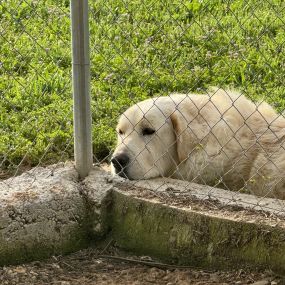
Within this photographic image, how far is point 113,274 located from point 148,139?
1269 millimetres

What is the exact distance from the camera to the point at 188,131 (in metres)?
5.90

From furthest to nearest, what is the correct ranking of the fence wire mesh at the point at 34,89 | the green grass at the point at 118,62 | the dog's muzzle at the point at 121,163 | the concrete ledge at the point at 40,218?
the green grass at the point at 118,62, the fence wire mesh at the point at 34,89, the dog's muzzle at the point at 121,163, the concrete ledge at the point at 40,218

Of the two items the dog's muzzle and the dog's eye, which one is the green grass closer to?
the dog's muzzle

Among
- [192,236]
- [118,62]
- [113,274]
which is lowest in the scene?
[113,274]

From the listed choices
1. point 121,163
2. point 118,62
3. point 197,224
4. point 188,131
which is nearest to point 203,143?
point 188,131

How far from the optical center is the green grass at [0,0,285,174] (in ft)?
22.1

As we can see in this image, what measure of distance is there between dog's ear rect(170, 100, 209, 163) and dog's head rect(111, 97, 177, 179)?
50 millimetres

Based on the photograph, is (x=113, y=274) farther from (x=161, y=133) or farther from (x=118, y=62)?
(x=118, y=62)

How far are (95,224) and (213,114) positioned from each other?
124cm

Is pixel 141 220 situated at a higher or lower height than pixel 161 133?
lower

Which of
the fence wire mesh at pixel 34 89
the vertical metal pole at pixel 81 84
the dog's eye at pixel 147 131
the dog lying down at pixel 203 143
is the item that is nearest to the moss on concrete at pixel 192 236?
the vertical metal pole at pixel 81 84

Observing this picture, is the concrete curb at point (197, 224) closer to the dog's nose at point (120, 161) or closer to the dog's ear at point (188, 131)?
the dog's nose at point (120, 161)

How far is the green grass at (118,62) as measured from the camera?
6.73 metres

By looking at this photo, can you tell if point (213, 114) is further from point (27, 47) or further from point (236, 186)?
point (27, 47)
